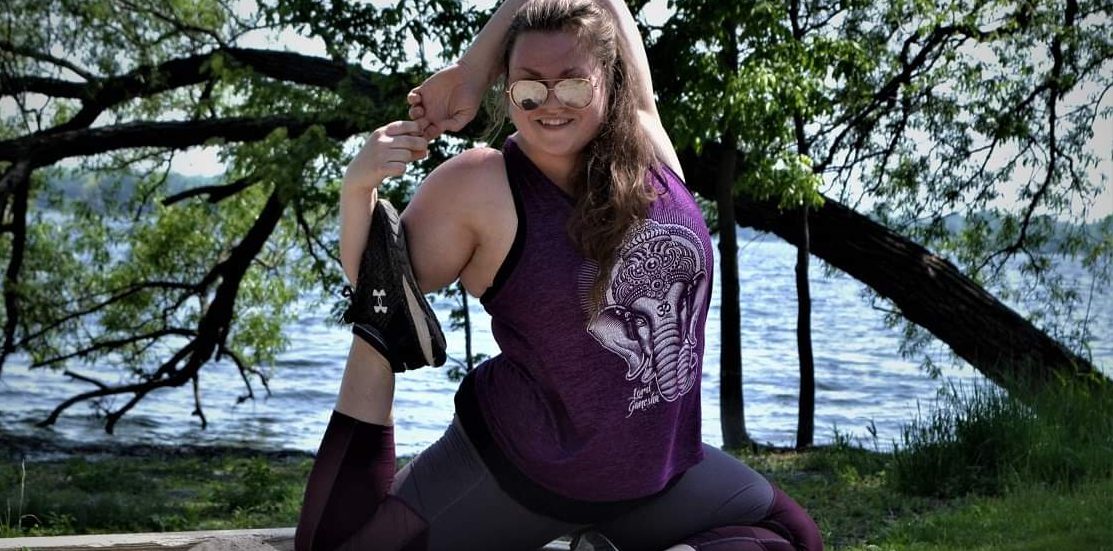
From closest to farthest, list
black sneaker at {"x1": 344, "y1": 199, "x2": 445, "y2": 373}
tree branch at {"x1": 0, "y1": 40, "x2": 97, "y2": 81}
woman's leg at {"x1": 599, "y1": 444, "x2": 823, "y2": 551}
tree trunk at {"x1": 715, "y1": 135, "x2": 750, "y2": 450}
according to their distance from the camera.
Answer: black sneaker at {"x1": 344, "y1": 199, "x2": 445, "y2": 373}
woman's leg at {"x1": 599, "y1": 444, "x2": 823, "y2": 551}
tree trunk at {"x1": 715, "y1": 135, "x2": 750, "y2": 450}
tree branch at {"x1": 0, "y1": 40, "x2": 97, "y2": 81}

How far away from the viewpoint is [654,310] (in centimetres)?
221

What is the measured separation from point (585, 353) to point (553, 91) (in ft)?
1.50

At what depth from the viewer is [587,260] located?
2.16 m

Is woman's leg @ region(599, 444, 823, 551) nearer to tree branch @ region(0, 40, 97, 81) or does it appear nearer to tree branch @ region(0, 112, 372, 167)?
tree branch @ region(0, 112, 372, 167)

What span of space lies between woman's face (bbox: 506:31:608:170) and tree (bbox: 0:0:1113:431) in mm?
4081

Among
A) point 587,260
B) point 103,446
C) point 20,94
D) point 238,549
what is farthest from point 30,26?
point 587,260

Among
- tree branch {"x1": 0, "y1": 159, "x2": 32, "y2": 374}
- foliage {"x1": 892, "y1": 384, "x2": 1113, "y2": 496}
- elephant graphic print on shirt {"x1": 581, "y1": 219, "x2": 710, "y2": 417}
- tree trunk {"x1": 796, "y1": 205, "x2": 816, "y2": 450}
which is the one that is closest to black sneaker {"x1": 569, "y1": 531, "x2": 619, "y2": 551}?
elephant graphic print on shirt {"x1": 581, "y1": 219, "x2": 710, "y2": 417}

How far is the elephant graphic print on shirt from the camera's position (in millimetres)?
2168

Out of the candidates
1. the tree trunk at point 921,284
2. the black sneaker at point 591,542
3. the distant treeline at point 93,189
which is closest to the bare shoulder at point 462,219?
the black sneaker at point 591,542

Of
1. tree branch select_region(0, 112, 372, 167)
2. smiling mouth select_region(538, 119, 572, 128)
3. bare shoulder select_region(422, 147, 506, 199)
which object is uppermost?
tree branch select_region(0, 112, 372, 167)

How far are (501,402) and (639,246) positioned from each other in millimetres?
369

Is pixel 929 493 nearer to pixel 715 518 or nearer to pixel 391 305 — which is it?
pixel 715 518

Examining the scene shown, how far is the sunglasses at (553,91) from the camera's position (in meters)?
2.17

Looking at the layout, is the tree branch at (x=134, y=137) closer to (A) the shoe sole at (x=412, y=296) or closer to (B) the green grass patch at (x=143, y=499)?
(B) the green grass patch at (x=143, y=499)
